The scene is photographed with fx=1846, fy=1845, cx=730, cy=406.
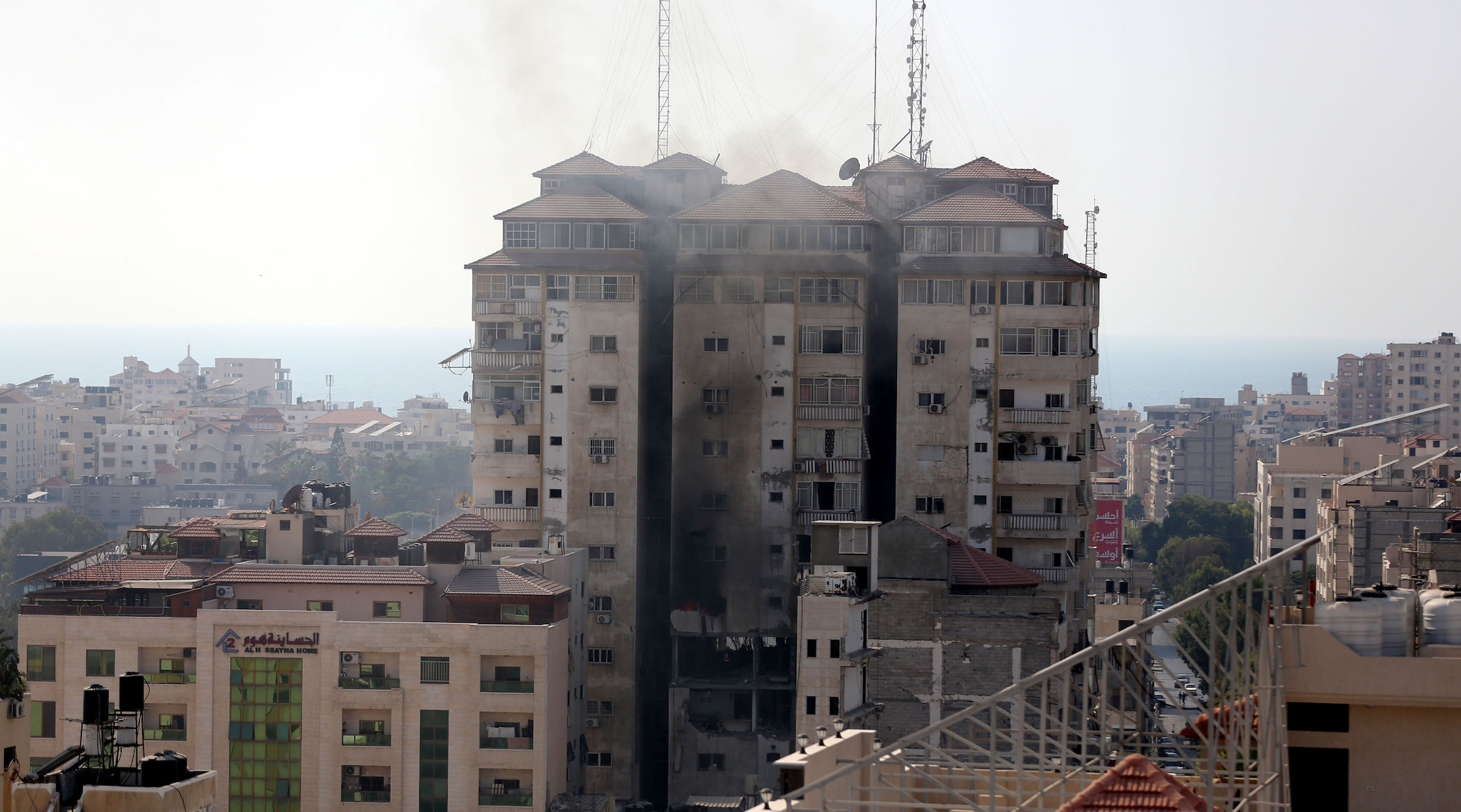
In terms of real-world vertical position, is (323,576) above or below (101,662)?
above

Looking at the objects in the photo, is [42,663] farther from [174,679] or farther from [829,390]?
[829,390]

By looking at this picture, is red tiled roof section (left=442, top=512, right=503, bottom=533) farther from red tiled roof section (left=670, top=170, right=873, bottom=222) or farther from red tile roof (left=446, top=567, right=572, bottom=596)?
red tiled roof section (left=670, top=170, right=873, bottom=222)

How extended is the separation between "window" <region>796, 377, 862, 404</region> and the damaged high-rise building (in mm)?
88

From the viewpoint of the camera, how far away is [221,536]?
2386 inches

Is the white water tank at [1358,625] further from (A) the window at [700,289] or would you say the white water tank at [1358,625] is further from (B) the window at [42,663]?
(A) the window at [700,289]

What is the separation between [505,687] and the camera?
52.8 m

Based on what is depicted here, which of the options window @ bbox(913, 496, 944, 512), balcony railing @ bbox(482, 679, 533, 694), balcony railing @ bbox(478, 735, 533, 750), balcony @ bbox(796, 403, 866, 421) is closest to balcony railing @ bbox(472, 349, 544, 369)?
balcony @ bbox(796, 403, 866, 421)

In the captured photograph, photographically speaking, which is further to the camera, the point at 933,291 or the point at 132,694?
the point at 933,291

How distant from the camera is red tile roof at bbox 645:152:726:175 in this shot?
71125 millimetres

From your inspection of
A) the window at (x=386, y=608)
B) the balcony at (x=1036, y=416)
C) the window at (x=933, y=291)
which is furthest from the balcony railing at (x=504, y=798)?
the window at (x=933, y=291)

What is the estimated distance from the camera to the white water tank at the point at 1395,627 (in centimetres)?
2859

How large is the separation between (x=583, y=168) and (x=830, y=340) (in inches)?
487

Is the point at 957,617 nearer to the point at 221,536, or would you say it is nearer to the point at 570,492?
the point at 570,492

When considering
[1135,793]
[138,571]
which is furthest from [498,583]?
[1135,793]
